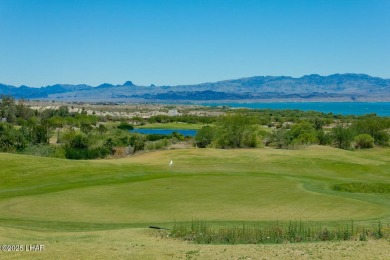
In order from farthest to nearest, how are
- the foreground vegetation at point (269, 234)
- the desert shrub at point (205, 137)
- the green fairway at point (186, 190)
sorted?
the desert shrub at point (205, 137), the green fairway at point (186, 190), the foreground vegetation at point (269, 234)

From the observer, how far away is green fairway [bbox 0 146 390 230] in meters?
28.4

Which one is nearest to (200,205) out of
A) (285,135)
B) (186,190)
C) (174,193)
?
(174,193)

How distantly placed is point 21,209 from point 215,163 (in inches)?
1150

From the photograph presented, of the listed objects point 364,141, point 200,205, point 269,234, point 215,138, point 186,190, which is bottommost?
point 364,141

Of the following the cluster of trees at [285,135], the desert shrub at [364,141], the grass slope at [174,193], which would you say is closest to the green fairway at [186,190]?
the grass slope at [174,193]

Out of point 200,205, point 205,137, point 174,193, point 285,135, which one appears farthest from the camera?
point 285,135

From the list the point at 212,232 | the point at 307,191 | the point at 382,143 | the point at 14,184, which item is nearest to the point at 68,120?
the point at 382,143

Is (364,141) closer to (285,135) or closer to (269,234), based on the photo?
(285,135)

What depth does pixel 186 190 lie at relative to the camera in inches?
1459

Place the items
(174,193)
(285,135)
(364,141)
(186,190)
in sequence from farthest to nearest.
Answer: (364,141)
(285,135)
(186,190)
(174,193)

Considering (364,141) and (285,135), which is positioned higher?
(285,135)

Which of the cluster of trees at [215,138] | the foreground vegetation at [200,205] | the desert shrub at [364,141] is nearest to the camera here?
the foreground vegetation at [200,205]

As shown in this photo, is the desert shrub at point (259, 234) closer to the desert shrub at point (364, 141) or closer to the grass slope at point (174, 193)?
the grass slope at point (174, 193)

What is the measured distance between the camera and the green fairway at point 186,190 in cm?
2836
